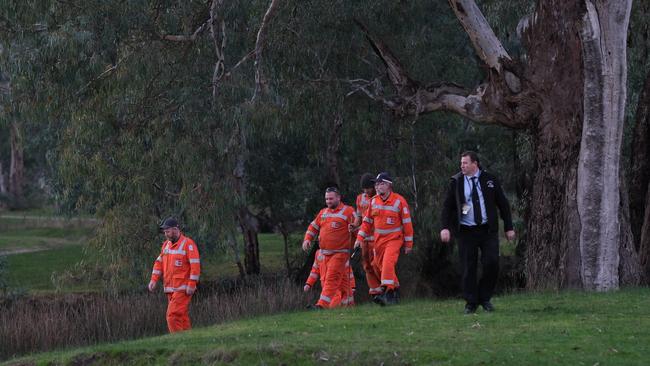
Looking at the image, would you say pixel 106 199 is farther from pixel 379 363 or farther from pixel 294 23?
pixel 379 363

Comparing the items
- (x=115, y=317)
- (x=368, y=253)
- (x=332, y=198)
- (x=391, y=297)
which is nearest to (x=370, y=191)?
(x=332, y=198)

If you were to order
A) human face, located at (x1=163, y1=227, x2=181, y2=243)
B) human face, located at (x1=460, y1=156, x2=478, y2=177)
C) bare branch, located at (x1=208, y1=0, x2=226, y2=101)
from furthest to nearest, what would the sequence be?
bare branch, located at (x1=208, y1=0, x2=226, y2=101) < human face, located at (x1=163, y1=227, x2=181, y2=243) < human face, located at (x1=460, y1=156, x2=478, y2=177)

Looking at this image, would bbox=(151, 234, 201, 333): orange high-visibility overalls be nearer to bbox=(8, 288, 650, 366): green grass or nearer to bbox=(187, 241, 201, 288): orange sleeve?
bbox=(187, 241, 201, 288): orange sleeve

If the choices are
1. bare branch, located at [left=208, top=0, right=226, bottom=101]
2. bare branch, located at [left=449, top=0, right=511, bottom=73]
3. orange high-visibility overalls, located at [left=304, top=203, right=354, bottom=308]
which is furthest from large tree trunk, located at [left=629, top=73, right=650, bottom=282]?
bare branch, located at [left=208, top=0, right=226, bottom=101]

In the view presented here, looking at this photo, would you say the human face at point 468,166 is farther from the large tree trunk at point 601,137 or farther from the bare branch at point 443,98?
the bare branch at point 443,98

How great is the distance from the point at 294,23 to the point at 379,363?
12.0 meters

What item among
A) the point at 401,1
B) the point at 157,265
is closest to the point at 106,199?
the point at 157,265

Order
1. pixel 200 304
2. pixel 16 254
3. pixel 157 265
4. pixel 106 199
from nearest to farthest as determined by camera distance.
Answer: pixel 157 265
pixel 200 304
pixel 106 199
pixel 16 254

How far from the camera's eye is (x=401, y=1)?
23.7m

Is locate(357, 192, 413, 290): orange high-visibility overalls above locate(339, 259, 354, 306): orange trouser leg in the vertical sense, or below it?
above

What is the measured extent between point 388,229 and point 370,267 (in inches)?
59.2

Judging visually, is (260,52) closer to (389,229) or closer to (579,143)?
→ (389,229)

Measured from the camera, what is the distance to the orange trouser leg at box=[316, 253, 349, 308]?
56.2 feet

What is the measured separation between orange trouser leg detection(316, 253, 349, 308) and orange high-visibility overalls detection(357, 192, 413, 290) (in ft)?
Result: 2.62
